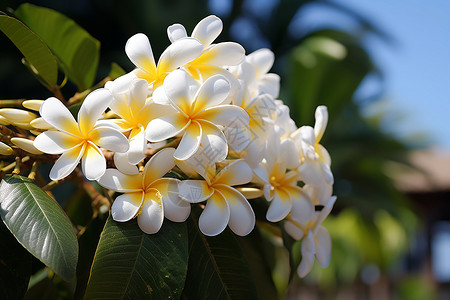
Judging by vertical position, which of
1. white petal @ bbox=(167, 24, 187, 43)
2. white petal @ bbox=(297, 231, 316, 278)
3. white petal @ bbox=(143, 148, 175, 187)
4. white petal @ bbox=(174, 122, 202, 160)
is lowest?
white petal @ bbox=(297, 231, 316, 278)

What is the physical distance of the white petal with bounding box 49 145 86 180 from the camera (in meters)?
0.45

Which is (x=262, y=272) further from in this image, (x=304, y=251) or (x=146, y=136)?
(x=146, y=136)

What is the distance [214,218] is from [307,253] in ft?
0.49

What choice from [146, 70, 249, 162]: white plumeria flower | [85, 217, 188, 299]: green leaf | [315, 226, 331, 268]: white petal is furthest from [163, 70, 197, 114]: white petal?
[315, 226, 331, 268]: white petal

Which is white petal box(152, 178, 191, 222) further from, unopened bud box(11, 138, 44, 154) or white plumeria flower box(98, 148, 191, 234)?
unopened bud box(11, 138, 44, 154)

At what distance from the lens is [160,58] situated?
0.50 m

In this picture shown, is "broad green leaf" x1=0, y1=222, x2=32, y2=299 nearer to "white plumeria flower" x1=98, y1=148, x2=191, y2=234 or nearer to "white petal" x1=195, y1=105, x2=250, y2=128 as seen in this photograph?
"white plumeria flower" x1=98, y1=148, x2=191, y2=234

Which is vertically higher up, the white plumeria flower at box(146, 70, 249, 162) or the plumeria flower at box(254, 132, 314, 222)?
the white plumeria flower at box(146, 70, 249, 162)

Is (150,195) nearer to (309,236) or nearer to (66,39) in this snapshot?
(309,236)

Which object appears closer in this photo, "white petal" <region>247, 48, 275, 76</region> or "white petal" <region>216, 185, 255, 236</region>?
"white petal" <region>216, 185, 255, 236</region>

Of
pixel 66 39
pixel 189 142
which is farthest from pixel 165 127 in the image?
pixel 66 39

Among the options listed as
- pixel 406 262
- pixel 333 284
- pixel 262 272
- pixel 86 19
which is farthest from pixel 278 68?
pixel 262 272

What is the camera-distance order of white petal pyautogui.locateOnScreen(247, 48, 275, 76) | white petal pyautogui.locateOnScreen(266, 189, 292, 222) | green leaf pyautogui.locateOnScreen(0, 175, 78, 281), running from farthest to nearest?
white petal pyautogui.locateOnScreen(247, 48, 275, 76) < white petal pyautogui.locateOnScreen(266, 189, 292, 222) < green leaf pyautogui.locateOnScreen(0, 175, 78, 281)

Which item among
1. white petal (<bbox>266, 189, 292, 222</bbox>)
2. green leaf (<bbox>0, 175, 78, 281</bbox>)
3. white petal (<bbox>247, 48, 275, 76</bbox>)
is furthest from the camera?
white petal (<bbox>247, 48, 275, 76</bbox>)
